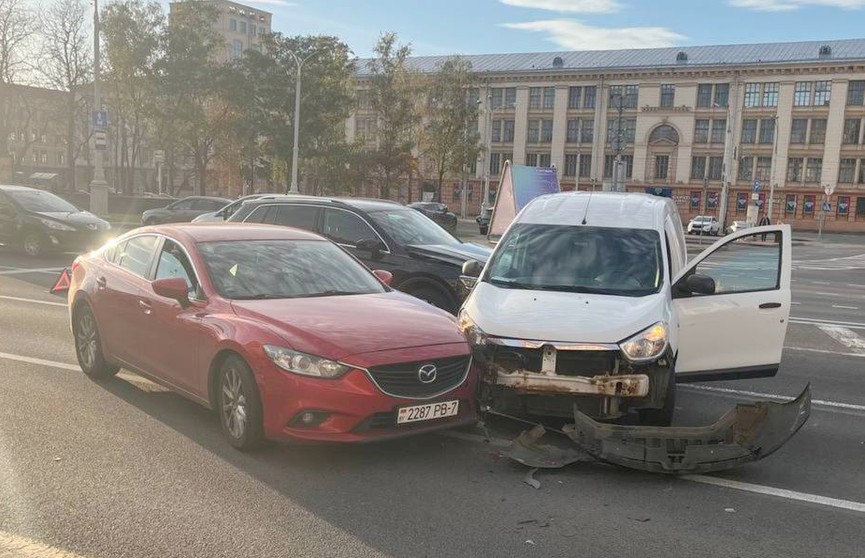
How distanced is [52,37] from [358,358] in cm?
5293

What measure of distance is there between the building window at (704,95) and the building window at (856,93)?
12.4 meters

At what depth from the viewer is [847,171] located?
70.3 m

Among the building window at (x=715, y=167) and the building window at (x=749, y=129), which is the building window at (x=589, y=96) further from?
the building window at (x=749, y=129)

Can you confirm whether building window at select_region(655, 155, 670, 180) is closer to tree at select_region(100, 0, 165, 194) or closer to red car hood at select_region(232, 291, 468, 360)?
tree at select_region(100, 0, 165, 194)

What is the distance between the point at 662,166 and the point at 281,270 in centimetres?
7600

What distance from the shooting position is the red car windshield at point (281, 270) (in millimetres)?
5637

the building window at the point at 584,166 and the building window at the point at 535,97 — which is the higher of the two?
the building window at the point at 535,97

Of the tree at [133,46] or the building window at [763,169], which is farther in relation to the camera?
the building window at [763,169]

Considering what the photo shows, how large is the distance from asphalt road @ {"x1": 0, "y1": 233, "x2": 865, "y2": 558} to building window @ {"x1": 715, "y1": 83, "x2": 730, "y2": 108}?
2943 inches

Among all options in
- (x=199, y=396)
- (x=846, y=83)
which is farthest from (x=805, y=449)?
(x=846, y=83)

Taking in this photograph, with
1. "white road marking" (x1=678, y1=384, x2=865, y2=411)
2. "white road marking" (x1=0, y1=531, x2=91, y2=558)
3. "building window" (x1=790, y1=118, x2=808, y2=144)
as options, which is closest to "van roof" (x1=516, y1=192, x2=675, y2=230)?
"white road marking" (x1=678, y1=384, x2=865, y2=411)

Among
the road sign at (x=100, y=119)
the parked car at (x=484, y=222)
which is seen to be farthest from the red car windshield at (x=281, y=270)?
the parked car at (x=484, y=222)

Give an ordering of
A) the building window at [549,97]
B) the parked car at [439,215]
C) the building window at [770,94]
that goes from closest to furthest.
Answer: the parked car at [439,215] → the building window at [770,94] → the building window at [549,97]

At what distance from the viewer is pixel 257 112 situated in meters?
46.1
